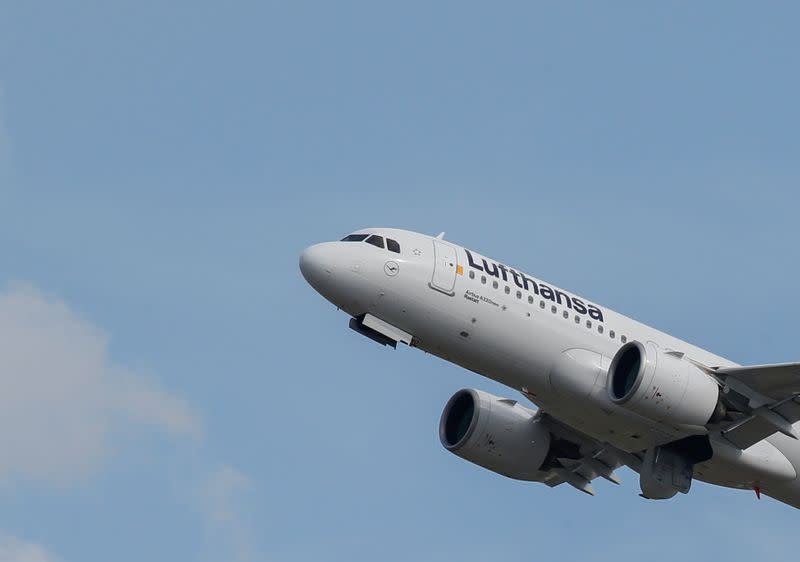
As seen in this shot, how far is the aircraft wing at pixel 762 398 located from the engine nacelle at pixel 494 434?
7.63 meters

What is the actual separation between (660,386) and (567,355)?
3.07m

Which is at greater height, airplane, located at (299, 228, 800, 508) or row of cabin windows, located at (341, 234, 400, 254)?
row of cabin windows, located at (341, 234, 400, 254)

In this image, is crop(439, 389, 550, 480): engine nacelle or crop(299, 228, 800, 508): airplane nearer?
crop(299, 228, 800, 508): airplane

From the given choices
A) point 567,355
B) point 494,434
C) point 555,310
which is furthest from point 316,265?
point 494,434

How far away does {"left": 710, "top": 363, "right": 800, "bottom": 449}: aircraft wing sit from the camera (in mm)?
51500

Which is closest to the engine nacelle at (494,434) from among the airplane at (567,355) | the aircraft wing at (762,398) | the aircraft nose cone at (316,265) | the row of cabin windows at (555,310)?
the airplane at (567,355)

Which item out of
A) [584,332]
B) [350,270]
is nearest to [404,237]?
[350,270]

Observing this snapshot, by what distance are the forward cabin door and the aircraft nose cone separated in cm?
310

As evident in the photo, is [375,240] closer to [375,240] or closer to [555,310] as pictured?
[375,240]

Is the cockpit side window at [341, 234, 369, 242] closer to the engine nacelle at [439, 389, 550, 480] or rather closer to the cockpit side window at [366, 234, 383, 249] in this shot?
the cockpit side window at [366, 234, 383, 249]

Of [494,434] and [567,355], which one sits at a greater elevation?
[567,355]

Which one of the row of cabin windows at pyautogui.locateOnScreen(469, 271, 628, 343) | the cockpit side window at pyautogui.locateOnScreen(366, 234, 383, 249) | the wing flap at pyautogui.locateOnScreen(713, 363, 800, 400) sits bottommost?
the wing flap at pyautogui.locateOnScreen(713, 363, 800, 400)

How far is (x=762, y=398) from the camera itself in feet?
172

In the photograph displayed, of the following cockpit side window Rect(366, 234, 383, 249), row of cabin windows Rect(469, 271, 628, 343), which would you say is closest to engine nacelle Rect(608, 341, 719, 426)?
row of cabin windows Rect(469, 271, 628, 343)
